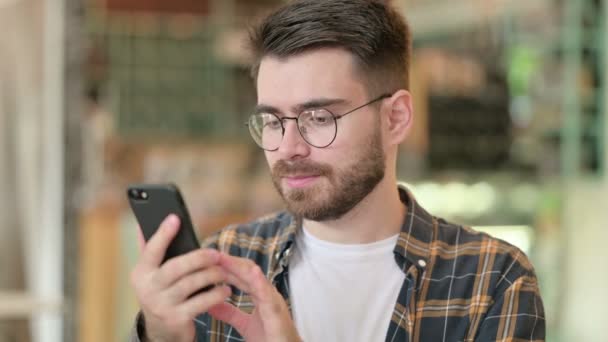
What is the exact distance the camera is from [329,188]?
1.55 meters

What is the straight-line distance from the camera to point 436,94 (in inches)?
200

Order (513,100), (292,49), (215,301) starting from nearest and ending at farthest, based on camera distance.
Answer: (215,301)
(292,49)
(513,100)

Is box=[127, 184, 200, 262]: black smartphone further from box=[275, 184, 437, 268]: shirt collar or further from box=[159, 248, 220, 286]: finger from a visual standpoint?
box=[275, 184, 437, 268]: shirt collar

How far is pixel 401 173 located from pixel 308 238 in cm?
347

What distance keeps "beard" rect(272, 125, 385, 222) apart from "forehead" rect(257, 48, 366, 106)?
0.11m

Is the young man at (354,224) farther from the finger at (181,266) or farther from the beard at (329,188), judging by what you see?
the finger at (181,266)

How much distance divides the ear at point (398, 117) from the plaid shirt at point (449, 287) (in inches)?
5.9

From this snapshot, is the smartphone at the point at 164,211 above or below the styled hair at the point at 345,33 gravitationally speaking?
below

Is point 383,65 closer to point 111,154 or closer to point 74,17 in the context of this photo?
point 74,17

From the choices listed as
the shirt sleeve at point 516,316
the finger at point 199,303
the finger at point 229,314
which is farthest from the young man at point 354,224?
the finger at point 199,303

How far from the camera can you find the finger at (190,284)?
1256mm

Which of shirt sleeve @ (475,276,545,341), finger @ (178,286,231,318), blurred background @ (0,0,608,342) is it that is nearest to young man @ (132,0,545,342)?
shirt sleeve @ (475,276,545,341)

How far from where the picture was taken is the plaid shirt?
1.54 m

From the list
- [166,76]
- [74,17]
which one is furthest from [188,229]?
[166,76]
